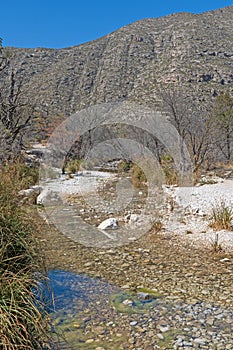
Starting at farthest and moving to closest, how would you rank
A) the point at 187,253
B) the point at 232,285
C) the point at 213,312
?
the point at 187,253, the point at 232,285, the point at 213,312

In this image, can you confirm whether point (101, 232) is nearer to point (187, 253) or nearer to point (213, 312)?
point (187, 253)

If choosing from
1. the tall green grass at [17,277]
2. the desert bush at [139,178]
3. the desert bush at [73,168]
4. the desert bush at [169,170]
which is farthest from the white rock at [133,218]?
the desert bush at [73,168]

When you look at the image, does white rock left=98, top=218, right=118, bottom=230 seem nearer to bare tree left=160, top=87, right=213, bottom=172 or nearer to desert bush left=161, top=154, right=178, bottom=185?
desert bush left=161, top=154, right=178, bottom=185

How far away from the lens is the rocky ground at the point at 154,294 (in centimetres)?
303

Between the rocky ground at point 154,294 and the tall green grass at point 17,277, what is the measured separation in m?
0.60

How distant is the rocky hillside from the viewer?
29250 millimetres

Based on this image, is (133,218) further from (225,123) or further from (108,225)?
(225,123)

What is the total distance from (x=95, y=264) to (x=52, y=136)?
704 inches

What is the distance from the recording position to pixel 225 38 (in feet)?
114

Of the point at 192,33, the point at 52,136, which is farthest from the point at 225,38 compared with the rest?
the point at 52,136

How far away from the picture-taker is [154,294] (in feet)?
12.8

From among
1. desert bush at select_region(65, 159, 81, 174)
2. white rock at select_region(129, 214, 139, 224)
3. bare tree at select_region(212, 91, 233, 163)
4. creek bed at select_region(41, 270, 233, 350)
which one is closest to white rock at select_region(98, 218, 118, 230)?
white rock at select_region(129, 214, 139, 224)

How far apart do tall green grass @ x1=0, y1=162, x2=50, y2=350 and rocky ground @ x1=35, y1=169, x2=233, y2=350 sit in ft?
1.98

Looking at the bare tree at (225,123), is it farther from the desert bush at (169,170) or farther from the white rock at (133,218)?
the white rock at (133,218)
